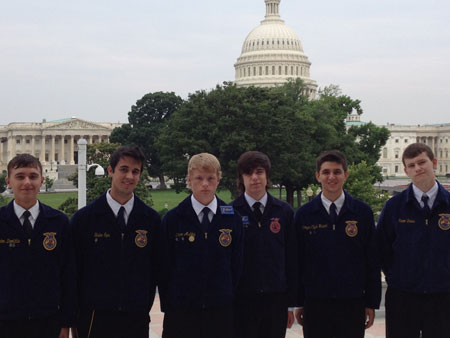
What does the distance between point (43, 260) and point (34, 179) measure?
0.75m

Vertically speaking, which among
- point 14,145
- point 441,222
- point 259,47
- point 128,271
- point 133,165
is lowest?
point 128,271

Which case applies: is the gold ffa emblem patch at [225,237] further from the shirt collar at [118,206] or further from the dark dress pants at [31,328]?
the dark dress pants at [31,328]

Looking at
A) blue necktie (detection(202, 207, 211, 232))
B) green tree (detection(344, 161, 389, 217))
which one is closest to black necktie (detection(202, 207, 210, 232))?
blue necktie (detection(202, 207, 211, 232))

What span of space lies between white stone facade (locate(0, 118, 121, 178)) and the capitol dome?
1052 inches

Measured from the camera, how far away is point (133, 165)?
683 centimetres

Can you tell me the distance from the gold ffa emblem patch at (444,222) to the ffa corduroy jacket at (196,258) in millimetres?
1998

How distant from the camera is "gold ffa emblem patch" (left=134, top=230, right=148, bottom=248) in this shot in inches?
265

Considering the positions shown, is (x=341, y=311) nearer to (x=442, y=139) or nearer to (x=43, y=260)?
(x=43, y=260)

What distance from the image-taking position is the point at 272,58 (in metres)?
128

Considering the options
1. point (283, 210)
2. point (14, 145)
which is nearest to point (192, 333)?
point (283, 210)

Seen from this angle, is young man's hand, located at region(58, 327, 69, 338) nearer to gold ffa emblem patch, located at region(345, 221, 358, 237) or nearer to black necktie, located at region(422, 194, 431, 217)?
gold ffa emblem patch, located at region(345, 221, 358, 237)

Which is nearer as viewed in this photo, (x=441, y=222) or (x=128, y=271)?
(x=128, y=271)

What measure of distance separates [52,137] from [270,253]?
381 ft

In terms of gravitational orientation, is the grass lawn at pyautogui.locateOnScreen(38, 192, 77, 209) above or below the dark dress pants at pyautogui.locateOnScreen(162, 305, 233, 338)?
above
